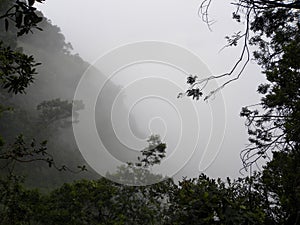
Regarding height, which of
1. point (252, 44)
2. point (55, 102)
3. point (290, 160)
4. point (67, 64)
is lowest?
point (290, 160)

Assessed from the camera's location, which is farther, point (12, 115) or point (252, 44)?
point (12, 115)

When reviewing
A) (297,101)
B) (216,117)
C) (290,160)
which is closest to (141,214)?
(216,117)

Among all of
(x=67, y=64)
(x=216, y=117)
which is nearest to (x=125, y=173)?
(x=216, y=117)

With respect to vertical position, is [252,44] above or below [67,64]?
below

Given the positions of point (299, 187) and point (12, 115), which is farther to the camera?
point (12, 115)

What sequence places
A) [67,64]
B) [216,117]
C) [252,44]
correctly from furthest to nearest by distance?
[67,64], [216,117], [252,44]

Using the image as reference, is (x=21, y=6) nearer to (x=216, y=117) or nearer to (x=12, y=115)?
(x=216, y=117)

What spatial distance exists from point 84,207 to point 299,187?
5.20 m

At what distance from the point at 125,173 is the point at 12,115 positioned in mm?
18305

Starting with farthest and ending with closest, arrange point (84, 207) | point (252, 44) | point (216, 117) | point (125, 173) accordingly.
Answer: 1. point (125, 173)
2. point (84, 207)
3. point (216, 117)
4. point (252, 44)

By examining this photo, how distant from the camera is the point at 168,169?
9.25 meters

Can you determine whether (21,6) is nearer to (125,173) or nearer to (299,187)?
(299,187)

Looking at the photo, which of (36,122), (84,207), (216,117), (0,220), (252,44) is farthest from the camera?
(36,122)

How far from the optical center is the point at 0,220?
4.54 metres
